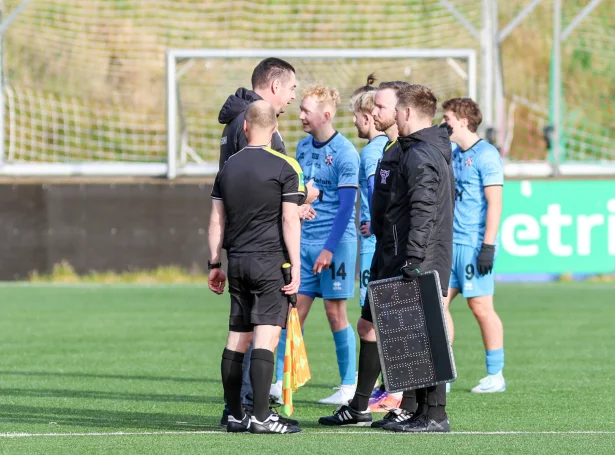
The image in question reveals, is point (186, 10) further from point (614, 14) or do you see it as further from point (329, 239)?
point (329, 239)

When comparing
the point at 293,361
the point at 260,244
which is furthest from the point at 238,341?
the point at 260,244

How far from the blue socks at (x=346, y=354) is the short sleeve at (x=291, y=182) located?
2.04 meters

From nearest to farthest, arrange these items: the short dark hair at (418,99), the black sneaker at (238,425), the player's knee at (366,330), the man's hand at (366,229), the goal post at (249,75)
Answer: the black sneaker at (238,425) → the short dark hair at (418,99) → the player's knee at (366,330) → the man's hand at (366,229) → the goal post at (249,75)

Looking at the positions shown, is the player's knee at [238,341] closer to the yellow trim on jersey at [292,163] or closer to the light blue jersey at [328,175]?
the yellow trim on jersey at [292,163]

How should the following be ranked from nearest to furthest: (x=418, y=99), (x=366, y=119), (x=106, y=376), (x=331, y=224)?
1. (x=418, y=99)
2. (x=366, y=119)
3. (x=331, y=224)
4. (x=106, y=376)

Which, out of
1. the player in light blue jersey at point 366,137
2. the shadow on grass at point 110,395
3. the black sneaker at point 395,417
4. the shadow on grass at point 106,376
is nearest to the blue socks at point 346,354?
the player in light blue jersey at point 366,137

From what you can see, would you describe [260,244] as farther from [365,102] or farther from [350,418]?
[365,102]

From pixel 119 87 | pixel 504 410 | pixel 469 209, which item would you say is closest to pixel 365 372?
pixel 504 410

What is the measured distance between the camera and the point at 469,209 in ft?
30.7

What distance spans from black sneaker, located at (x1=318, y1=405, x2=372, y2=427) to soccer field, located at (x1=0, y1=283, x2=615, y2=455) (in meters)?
0.18

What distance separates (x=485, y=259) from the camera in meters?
9.15

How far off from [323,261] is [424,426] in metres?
1.66

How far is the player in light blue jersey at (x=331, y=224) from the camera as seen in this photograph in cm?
865

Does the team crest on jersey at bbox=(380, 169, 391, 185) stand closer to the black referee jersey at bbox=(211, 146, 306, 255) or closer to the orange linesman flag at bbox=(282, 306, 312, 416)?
the black referee jersey at bbox=(211, 146, 306, 255)
